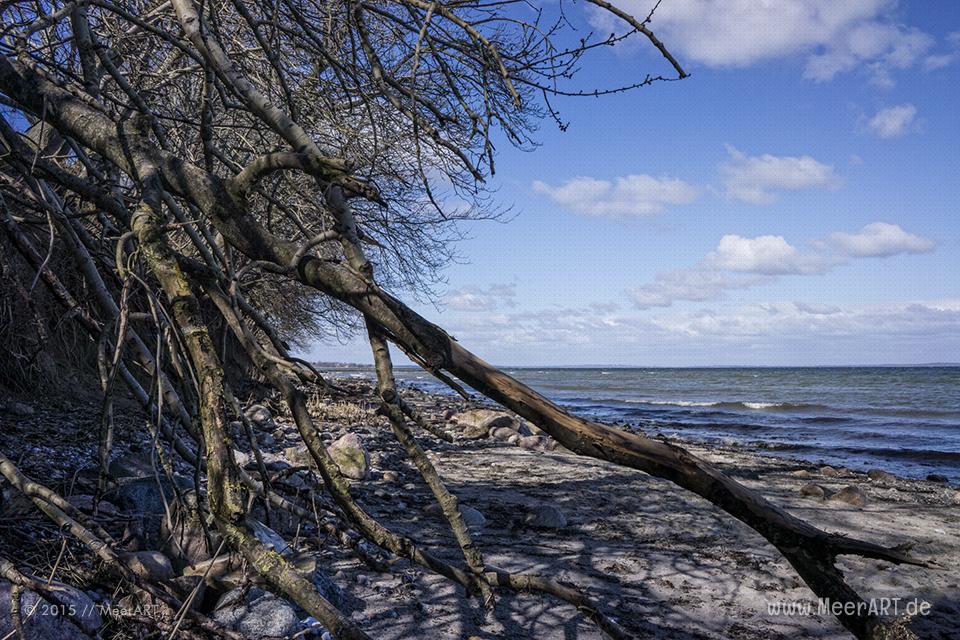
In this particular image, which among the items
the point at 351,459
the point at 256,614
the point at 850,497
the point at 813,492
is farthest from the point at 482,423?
the point at 256,614

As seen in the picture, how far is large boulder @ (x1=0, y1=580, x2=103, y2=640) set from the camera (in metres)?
2.23

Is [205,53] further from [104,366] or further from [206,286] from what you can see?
[104,366]

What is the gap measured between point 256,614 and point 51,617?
2.39 ft

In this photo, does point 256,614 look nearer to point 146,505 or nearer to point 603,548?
point 146,505

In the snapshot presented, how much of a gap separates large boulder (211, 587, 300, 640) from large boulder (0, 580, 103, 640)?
479 mm

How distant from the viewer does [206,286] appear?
2.17 meters

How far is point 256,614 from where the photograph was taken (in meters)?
2.71

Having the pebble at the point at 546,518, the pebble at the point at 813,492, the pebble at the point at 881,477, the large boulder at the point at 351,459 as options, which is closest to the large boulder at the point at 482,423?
the large boulder at the point at 351,459

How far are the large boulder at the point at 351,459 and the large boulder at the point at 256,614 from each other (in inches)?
129

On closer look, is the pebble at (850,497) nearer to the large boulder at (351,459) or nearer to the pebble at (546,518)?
the pebble at (546,518)

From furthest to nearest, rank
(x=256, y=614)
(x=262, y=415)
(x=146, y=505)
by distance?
1. (x=262, y=415)
2. (x=146, y=505)
3. (x=256, y=614)

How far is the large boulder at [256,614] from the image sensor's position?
263 cm

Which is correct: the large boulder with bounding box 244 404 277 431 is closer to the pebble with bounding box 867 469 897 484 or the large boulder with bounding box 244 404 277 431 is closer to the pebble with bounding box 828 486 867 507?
the pebble with bounding box 828 486 867 507

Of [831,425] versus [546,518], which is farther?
[831,425]
